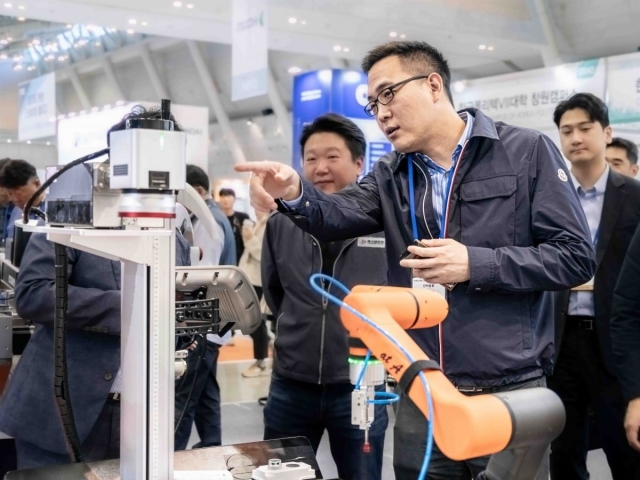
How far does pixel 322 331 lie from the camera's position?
2260mm

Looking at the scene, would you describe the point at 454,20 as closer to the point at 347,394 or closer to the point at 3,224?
the point at 3,224

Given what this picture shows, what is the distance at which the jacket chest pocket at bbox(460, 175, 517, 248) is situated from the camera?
1.64m

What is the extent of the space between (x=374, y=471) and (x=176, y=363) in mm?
1128

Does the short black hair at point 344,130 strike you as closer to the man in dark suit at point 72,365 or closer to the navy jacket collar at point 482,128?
the navy jacket collar at point 482,128

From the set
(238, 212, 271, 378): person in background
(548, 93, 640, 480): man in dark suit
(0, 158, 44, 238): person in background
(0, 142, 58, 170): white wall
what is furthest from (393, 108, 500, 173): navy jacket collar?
(0, 142, 58, 170): white wall

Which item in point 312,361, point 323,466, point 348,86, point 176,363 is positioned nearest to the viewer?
point 176,363

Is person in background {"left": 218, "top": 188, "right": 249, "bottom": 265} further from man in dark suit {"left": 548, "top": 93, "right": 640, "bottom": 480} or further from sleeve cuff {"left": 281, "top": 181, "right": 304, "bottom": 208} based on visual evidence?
sleeve cuff {"left": 281, "top": 181, "right": 304, "bottom": 208}

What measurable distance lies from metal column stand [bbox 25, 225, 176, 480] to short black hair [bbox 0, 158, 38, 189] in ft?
10.1

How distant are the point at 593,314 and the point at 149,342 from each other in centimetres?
192

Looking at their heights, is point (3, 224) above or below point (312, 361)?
above

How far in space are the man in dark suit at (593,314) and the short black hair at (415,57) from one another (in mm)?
1167

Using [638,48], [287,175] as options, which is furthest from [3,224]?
[638,48]

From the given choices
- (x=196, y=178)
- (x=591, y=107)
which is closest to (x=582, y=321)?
(x=591, y=107)

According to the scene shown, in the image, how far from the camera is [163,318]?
124cm
